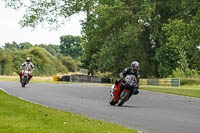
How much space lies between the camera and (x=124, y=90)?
1798cm

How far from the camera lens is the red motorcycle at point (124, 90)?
58.3 ft

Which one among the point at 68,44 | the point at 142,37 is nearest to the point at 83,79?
the point at 142,37

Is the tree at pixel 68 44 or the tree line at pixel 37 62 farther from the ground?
the tree at pixel 68 44

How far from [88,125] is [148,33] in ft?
169

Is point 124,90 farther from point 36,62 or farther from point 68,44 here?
point 68,44

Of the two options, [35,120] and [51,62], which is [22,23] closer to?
[35,120]

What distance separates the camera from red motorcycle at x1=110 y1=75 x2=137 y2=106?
700 inches

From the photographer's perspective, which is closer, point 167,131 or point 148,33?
point 167,131

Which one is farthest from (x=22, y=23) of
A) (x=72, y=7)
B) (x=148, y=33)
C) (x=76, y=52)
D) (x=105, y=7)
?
(x=76, y=52)

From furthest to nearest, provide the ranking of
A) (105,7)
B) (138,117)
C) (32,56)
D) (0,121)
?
(32,56)
(105,7)
(138,117)
(0,121)

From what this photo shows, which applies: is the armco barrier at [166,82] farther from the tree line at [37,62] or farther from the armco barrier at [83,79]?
the tree line at [37,62]

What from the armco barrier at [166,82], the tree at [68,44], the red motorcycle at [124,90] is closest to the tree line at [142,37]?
the armco barrier at [166,82]

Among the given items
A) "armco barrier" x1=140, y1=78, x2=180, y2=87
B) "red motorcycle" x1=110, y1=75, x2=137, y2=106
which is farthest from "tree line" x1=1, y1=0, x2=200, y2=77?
"red motorcycle" x1=110, y1=75, x2=137, y2=106

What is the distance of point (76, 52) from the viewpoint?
7323 inches
